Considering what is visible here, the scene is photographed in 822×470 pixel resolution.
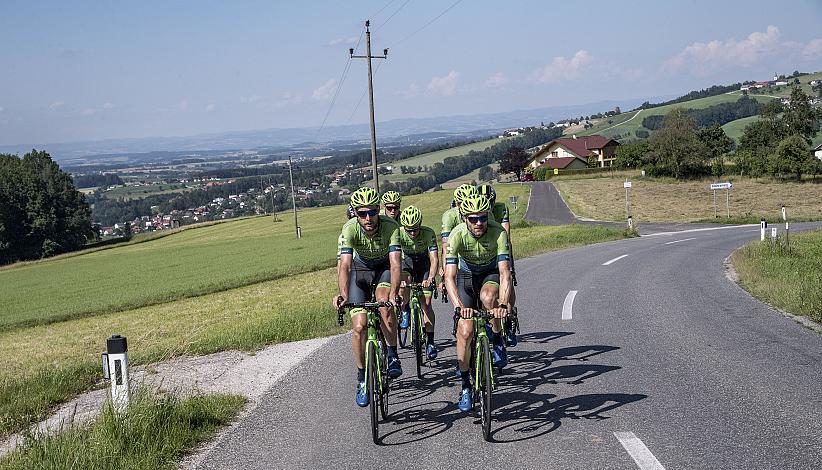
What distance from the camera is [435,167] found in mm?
128625

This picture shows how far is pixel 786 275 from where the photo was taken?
48.7ft

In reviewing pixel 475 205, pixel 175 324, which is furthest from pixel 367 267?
pixel 175 324

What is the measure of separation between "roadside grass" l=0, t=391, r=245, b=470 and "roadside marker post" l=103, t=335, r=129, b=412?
150mm

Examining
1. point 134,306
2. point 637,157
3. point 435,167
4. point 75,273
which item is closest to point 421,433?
point 134,306

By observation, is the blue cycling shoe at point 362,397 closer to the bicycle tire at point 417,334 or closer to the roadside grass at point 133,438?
the roadside grass at point 133,438

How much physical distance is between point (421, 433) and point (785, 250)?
16.5 metres

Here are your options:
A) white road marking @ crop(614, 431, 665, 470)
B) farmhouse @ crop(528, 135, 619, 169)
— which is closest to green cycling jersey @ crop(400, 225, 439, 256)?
white road marking @ crop(614, 431, 665, 470)

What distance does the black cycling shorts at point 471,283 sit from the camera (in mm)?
6934

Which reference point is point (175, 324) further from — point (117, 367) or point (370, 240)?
point (370, 240)

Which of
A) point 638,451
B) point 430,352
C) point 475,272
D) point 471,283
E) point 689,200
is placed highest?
point 475,272

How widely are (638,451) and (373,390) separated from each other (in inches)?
83.1

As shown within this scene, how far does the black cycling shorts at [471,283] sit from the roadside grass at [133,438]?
99.6 inches

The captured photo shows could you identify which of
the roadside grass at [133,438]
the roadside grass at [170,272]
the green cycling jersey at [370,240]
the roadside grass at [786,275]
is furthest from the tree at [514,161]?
the roadside grass at [133,438]

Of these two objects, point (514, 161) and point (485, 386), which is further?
point (514, 161)
